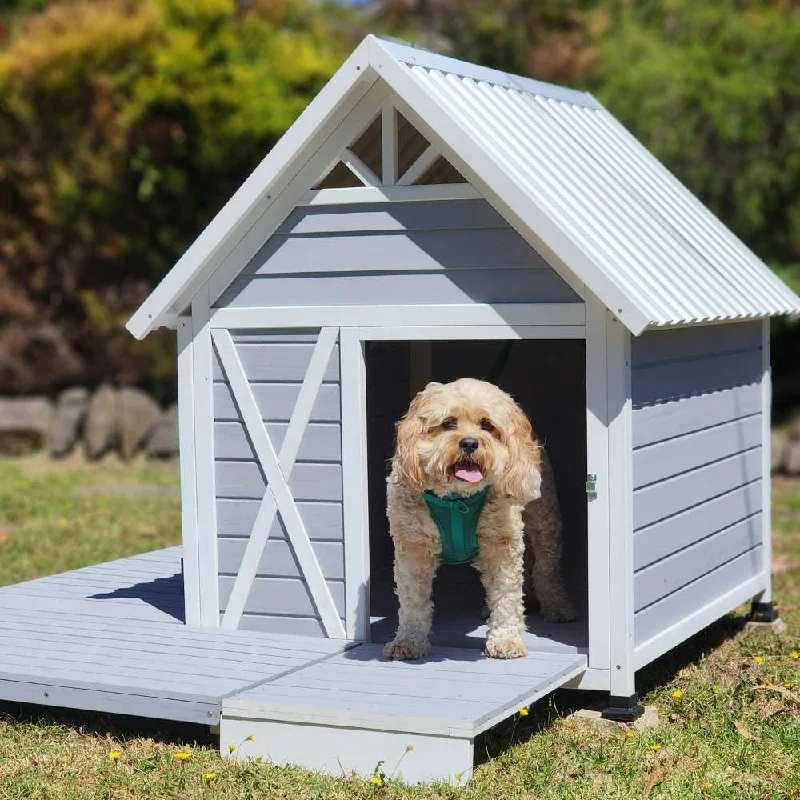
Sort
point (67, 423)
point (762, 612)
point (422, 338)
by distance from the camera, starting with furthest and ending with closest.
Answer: point (67, 423)
point (762, 612)
point (422, 338)

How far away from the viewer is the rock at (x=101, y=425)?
17.2 m

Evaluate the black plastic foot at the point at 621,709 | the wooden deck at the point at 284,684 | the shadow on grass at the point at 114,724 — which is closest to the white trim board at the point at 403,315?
the wooden deck at the point at 284,684

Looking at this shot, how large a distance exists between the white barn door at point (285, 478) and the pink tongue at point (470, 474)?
91cm

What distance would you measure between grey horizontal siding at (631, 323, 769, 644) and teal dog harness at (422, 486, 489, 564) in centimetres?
74

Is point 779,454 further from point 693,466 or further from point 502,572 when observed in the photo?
point 502,572

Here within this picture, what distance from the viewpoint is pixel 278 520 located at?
7.22 metres

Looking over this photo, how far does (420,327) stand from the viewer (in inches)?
268

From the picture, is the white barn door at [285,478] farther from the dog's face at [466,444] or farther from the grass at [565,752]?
the grass at [565,752]

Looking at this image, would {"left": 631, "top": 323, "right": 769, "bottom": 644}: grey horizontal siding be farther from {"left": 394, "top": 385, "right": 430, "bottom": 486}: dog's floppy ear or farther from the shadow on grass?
the shadow on grass

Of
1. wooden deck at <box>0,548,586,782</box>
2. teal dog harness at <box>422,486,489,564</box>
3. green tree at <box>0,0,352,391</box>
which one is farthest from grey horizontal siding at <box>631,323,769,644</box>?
green tree at <box>0,0,352,391</box>

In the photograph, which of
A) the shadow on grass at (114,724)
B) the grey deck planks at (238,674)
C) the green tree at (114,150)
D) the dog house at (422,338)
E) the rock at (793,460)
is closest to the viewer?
the grey deck planks at (238,674)

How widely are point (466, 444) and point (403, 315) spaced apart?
96 centimetres

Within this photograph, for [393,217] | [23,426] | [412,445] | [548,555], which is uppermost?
[393,217]

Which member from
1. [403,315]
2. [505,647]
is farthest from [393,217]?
[505,647]
